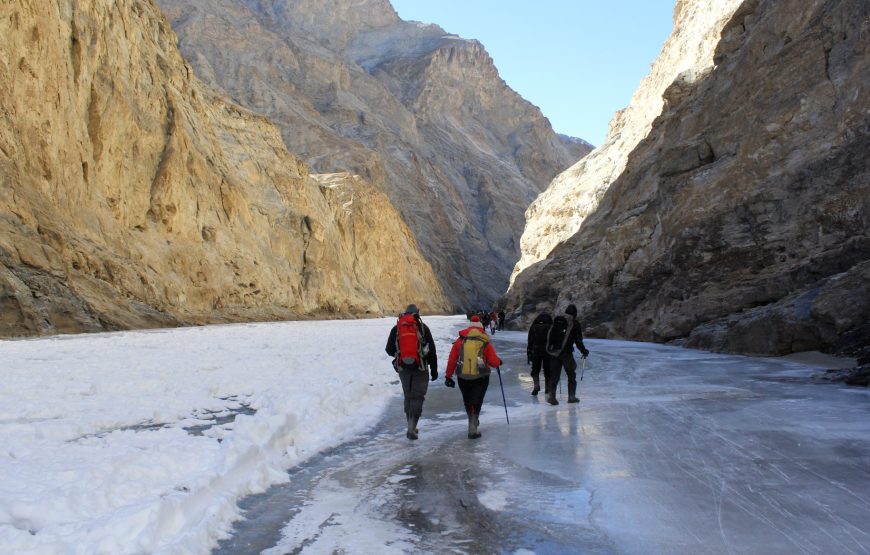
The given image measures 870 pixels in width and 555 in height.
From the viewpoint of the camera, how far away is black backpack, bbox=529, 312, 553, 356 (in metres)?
9.65

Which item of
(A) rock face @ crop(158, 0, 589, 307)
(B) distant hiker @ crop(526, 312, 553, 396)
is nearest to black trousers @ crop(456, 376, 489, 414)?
(B) distant hiker @ crop(526, 312, 553, 396)

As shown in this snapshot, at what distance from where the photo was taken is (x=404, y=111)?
115688 millimetres

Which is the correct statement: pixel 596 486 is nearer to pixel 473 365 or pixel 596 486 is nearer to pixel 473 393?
pixel 473 393

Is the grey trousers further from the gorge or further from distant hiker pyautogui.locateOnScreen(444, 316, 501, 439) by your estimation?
the gorge

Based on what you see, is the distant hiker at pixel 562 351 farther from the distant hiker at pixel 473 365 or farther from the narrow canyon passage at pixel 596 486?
the distant hiker at pixel 473 365

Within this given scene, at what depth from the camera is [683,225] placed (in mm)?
22500

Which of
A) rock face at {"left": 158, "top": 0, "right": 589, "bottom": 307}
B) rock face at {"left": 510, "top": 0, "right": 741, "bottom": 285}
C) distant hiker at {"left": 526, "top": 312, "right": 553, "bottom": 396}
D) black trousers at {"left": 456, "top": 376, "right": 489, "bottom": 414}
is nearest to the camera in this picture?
black trousers at {"left": 456, "top": 376, "right": 489, "bottom": 414}

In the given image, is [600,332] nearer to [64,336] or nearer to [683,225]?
[683,225]

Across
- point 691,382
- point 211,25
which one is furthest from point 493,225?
point 691,382

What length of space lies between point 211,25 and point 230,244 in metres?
60.9

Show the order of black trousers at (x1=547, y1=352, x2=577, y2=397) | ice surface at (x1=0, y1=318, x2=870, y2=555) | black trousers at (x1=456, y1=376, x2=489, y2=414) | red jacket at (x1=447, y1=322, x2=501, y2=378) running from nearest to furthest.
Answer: ice surface at (x1=0, y1=318, x2=870, y2=555) → black trousers at (x1=456, y1=376, x2=489, y2=414) → red jacket at (x1=447, y1=322, x2=501, y2=378) → black trousers at (x1=547, y1=352, x2=577, y2=397)

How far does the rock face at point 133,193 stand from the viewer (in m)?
21.4

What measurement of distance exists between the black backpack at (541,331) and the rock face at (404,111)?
234 feet

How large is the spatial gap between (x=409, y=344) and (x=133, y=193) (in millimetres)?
27178
